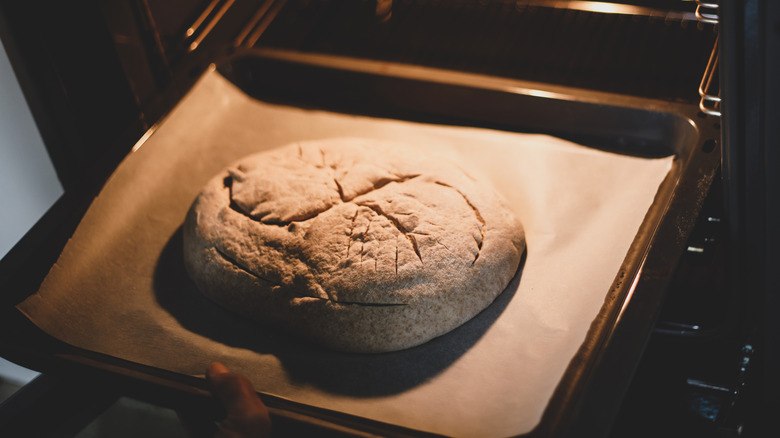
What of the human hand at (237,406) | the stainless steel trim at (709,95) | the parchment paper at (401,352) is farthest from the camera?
the stainless steel trim at (709,95)

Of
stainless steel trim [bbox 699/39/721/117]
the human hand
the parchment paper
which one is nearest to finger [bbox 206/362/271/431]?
the human hand

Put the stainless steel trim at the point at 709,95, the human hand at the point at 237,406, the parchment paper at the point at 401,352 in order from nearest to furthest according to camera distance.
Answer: the human hand at the point at 237,406, the parchment paper at the point at 401,352, the stainless steel trim at the point at 709,95

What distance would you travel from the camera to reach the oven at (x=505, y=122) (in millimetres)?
929

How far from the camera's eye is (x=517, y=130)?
147 cm

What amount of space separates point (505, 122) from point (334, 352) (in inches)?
27.1

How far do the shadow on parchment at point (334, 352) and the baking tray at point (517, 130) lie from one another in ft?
0.42

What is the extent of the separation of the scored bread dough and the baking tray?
0.20m

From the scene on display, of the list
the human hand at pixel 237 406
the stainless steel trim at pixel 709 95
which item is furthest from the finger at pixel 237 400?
the stainless steel trim at pixel 709 95

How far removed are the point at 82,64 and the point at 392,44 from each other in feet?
2.51

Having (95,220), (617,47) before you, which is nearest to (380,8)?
(617,47)

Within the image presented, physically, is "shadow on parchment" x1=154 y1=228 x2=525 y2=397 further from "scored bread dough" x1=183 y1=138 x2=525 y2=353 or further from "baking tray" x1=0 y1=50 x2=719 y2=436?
"baking tray" x1=0 y1=50 x2=719 y2=436

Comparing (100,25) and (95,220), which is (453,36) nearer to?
(100,25)

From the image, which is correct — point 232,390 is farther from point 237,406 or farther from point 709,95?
point 709,95

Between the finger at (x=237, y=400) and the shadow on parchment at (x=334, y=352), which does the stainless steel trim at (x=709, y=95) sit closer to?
the shadow on parchment at (x=334, y=352)
